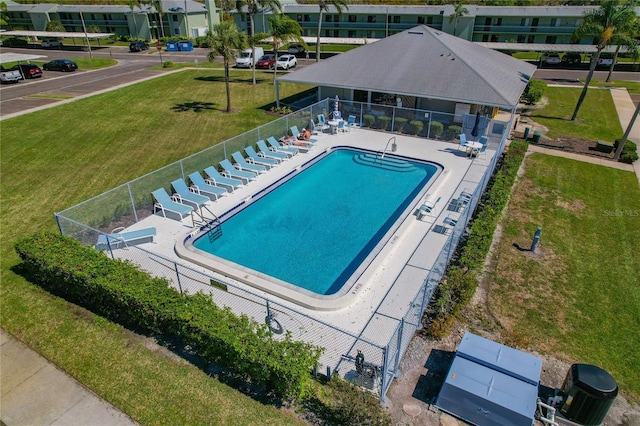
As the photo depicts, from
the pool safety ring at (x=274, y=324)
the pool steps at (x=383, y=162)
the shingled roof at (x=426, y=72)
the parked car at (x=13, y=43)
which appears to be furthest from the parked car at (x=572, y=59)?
the parked car at (x=13, y=43)

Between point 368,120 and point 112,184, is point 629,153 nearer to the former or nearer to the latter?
point 368,120

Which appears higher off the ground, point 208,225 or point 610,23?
point 610,23

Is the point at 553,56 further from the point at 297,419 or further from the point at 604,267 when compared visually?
the point at 297,419

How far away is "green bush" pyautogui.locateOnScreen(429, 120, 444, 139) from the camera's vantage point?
23688mm

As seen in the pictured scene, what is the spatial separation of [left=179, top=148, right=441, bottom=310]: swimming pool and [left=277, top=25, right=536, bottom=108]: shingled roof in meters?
4.90

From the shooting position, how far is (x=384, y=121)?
Answer: 25375 millimetres

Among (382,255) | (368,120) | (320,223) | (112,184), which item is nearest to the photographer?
(382,255)

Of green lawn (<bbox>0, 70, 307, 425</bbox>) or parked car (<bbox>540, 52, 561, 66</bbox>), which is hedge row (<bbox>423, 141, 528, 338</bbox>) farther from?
parked car (<bbox>540, 52, 561, 66</bbox>)

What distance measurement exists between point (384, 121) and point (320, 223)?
11662mm

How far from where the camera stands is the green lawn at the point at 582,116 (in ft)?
85.3

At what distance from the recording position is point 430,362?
32.9ft

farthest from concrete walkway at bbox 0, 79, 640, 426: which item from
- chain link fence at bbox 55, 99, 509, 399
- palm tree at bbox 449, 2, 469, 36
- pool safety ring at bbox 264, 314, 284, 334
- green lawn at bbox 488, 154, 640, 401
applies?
palm tree at bbox 449, 2, 469, 36

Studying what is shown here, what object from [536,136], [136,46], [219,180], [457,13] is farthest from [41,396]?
[457,13]

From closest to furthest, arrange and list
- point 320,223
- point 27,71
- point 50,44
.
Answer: point 320,223 < point 27,71 < point 50,44
